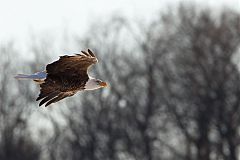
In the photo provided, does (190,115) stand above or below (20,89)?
below

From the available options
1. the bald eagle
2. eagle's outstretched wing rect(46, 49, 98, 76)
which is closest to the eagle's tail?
the bald eagle

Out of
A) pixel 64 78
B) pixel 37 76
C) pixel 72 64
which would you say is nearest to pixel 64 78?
pixel 64 78

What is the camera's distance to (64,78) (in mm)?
19797

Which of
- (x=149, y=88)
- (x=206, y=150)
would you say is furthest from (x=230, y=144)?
(x=149, y=88)

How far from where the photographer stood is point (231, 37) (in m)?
39.7

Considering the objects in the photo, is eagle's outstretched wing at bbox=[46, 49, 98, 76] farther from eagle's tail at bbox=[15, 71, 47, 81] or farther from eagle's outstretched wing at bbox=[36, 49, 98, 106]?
eagle's tail at bbox=[15, 71, 47, 81]

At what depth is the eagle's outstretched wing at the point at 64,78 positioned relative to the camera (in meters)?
19.4

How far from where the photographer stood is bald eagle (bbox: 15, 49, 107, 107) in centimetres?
1939

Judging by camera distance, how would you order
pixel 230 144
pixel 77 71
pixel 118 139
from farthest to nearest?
pixel 118 139
pixel 230 144
pixel 77 71

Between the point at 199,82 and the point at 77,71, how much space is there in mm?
20323

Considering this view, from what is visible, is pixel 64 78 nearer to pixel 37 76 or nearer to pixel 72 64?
pixel 72 64

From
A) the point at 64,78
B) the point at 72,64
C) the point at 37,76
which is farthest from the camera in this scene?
the point at 64,78

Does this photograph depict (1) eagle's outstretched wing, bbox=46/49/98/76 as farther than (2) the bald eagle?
No

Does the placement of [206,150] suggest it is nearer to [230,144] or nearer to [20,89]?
[230,144]
